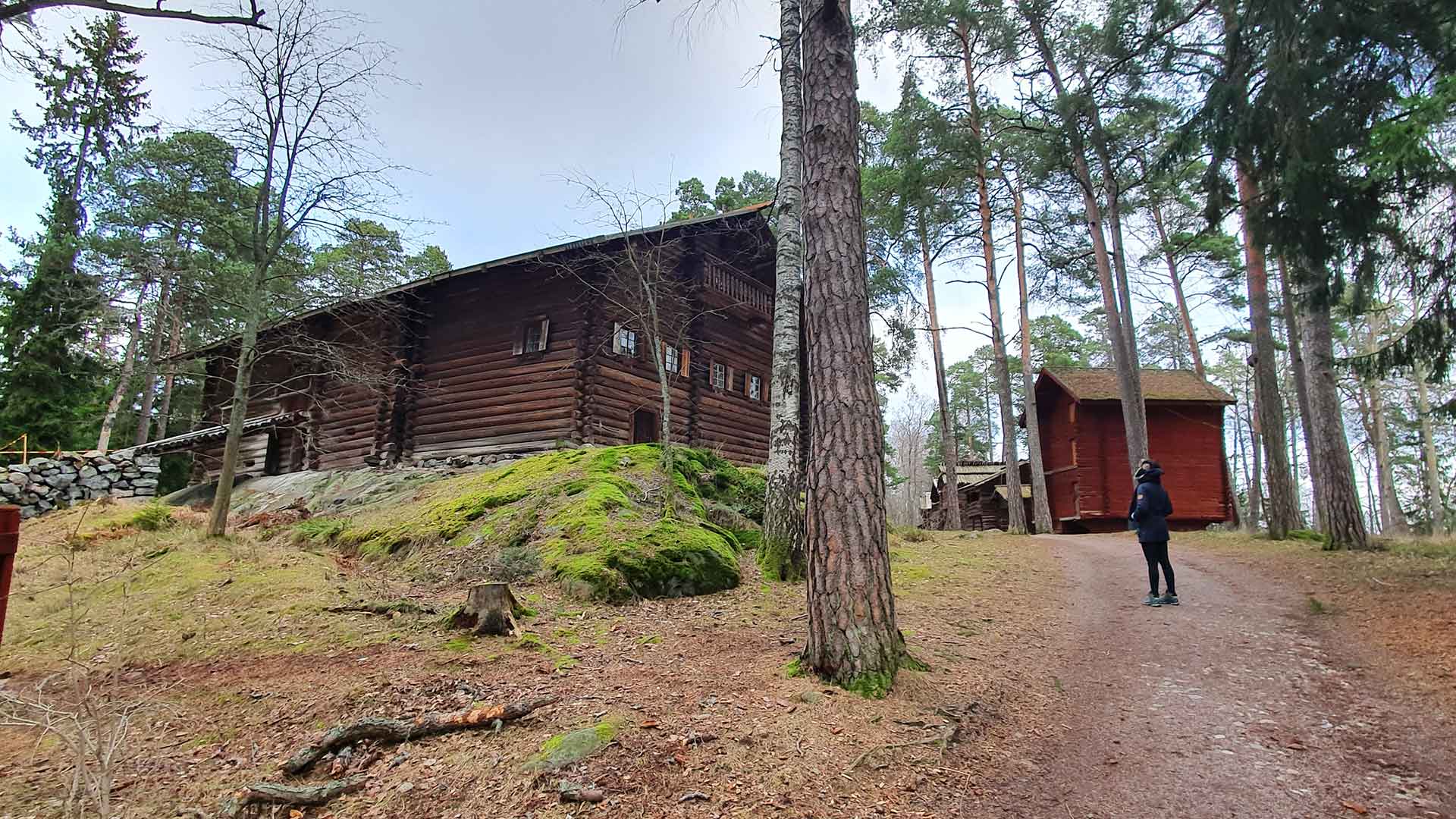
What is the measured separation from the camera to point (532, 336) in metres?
16.0

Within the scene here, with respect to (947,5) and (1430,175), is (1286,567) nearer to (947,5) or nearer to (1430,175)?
(1430,175)

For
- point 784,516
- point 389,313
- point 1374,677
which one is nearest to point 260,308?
point 389,313

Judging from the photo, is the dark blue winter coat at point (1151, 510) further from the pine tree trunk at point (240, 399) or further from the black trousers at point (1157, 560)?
the pine tree trunk at point (240, 399)

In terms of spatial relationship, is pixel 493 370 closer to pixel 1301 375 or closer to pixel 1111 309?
pixel 1111 309

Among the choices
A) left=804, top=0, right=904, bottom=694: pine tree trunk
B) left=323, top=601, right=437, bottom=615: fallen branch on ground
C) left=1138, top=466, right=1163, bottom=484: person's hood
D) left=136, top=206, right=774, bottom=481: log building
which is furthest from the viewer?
left=136, top=206, right=774, bottom=481: log building

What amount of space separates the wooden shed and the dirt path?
17.2 m

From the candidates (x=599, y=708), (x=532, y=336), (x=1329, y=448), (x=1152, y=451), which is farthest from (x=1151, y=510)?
(x=1152, y=451)

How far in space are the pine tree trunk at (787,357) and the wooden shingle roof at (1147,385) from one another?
1740 centimetres

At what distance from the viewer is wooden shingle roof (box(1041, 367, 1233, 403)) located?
838 inches

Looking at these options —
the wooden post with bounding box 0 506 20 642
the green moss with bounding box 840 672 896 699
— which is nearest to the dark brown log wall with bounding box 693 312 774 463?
the green moss with bounding box 840 672 896 699

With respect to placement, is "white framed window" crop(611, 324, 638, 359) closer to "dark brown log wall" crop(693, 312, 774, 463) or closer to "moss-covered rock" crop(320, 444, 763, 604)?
"dark brown log wall" crop(693, 312, 774, 463)

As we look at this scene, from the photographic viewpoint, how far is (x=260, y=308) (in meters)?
9.79

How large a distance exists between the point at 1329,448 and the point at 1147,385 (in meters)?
13.6

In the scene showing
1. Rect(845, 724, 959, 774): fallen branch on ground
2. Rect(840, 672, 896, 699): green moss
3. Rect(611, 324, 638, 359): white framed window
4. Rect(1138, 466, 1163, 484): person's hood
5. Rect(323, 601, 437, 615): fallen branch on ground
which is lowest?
Rect(845, 724, 959, 774): fallen branch on ground
